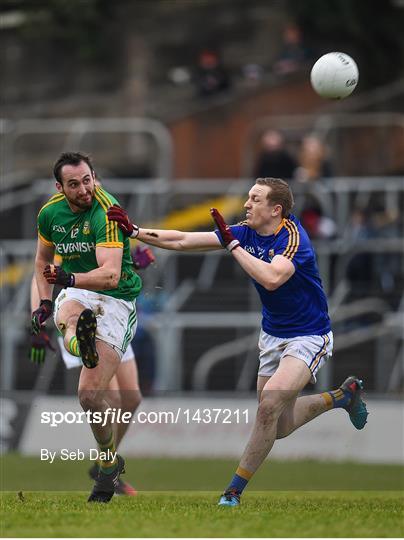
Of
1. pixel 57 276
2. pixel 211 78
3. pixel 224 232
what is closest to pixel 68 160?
pixel 57 276

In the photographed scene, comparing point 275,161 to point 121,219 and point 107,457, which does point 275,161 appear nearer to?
point 121,219

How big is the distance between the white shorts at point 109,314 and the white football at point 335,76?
8.09 feet

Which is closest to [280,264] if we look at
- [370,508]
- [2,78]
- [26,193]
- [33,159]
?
[370,508]

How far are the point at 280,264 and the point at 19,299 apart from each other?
926cm

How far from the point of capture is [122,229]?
10852 mm

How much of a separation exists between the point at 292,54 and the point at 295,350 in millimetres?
12374

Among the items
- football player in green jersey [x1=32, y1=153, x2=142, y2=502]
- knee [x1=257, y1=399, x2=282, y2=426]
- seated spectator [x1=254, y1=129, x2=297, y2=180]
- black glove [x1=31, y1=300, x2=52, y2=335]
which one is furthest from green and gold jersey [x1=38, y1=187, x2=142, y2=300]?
seated spectator [x1=254, y1=129, x2=297, y2=180]

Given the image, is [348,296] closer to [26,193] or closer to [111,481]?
[26,193]

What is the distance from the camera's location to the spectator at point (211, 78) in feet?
74.6

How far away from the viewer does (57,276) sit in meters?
10.5

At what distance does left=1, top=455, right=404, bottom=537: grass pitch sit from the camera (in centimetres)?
912

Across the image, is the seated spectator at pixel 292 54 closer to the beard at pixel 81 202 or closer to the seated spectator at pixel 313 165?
the seated spectator at pixel 313 165

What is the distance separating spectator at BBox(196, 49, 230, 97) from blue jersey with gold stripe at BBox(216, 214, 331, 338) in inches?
470

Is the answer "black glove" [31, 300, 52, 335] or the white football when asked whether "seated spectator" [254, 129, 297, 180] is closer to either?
the white football
